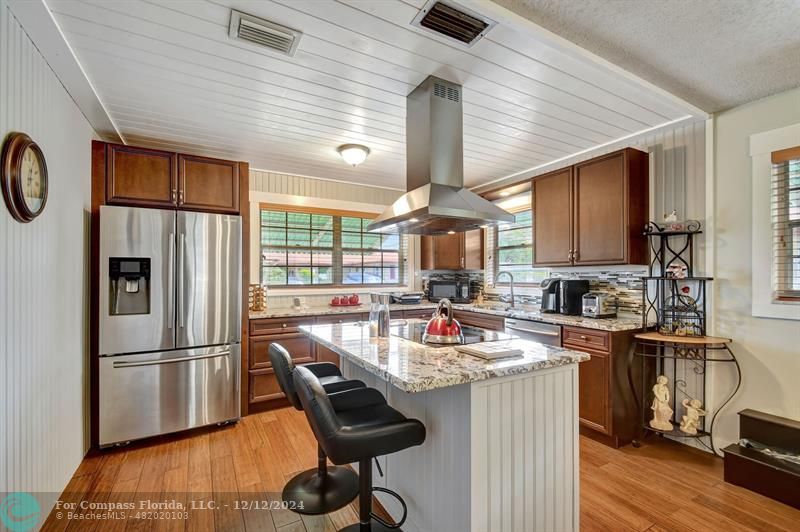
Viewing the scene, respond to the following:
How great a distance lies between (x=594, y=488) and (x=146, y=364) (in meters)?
3.25

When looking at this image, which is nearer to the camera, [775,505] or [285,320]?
[775,505]

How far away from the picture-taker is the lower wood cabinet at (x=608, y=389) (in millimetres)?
2693

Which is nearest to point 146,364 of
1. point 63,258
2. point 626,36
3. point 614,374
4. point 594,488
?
point 63,258

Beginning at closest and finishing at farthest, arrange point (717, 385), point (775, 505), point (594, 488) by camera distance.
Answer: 1. point (775, 505)
2. point (594, 488)
3. point (717, 385)

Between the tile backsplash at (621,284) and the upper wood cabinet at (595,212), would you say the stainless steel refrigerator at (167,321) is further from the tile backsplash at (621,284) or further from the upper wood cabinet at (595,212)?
the tile backsplash at (621,284)

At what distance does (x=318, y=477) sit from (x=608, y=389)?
7.01 feet

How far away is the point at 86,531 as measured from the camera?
1.87 m

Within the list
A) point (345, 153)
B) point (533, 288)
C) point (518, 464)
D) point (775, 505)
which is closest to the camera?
point (518, 464)

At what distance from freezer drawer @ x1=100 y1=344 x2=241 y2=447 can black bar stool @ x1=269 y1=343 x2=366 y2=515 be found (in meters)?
1.18

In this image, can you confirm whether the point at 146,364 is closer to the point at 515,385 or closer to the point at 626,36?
the point at 515,385

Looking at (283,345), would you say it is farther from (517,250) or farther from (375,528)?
(517,250)

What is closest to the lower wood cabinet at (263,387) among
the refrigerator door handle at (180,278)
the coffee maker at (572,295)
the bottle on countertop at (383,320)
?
the refrigerator door handle at (180,278)

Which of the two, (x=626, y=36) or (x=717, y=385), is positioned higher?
(x=626, y=36)

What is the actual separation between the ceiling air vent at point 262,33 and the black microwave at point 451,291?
3332 mm
